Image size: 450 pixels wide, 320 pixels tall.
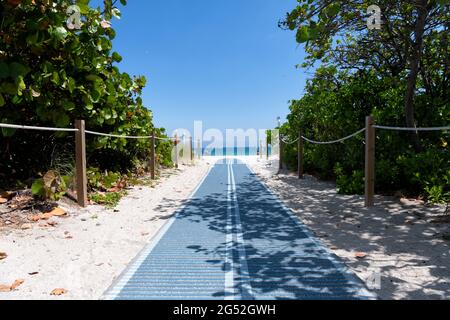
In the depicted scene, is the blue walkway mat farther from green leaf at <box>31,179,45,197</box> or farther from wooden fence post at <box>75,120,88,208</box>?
green leaf at <box>31,179,45,197</box>

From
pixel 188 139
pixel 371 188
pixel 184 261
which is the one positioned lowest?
pixel 184 261

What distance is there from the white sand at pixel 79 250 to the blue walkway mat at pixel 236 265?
208 mm

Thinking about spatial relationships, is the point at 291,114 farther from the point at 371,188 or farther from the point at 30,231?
the point at 30,231

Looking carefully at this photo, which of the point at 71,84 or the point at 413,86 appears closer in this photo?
the point at 71,84

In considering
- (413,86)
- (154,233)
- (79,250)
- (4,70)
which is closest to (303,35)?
(154,233)

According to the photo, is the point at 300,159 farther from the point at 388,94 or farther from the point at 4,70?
the point at 4,70

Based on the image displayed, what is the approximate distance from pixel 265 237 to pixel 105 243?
1997 millimetres

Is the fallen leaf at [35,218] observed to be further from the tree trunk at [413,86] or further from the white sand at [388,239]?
the tree trunk at [413,86]

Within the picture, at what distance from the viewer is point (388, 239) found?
384 centimetres

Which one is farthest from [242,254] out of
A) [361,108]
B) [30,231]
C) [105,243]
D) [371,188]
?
[361,108]

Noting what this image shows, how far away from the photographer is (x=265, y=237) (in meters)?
4.05

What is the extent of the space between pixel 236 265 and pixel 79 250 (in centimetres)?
182

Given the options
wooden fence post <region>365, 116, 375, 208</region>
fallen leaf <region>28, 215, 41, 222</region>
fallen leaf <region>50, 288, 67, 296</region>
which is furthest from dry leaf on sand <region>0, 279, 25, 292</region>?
wooden fence post <region>365, 116, 375, 208</region>

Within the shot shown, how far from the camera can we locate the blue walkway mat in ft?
8.36
